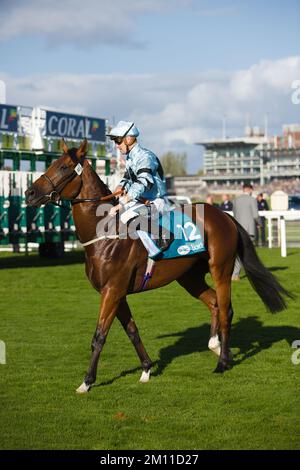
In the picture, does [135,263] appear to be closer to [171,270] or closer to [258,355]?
[171,270]

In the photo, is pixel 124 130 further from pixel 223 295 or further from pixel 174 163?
pixel 174 163

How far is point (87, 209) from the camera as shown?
7.37 meters

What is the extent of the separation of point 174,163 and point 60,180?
450 feet

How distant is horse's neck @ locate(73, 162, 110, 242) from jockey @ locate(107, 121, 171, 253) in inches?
7.3

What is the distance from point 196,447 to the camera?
524cm

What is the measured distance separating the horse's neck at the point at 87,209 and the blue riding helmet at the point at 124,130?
1.21 ft

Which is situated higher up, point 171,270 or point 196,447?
point 171,270

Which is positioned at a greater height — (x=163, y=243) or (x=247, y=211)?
(x=163, y=243)

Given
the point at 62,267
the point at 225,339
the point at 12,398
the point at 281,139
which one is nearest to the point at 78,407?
the point at 12,398

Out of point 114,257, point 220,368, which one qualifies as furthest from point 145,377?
point 114,257

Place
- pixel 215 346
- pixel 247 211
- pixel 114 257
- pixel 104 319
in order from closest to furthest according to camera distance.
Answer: pixel 104 319 < pixel 114 257 < pixel 215 346 < pixel 247 211

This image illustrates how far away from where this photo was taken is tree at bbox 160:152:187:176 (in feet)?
465

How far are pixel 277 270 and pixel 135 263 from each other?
32.0ft

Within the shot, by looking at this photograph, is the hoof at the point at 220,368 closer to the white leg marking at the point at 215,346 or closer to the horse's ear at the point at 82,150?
the white leg marking at the point at 215,346
